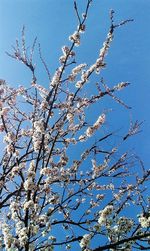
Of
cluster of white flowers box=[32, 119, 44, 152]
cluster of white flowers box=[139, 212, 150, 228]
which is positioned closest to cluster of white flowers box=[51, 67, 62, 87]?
cluster of white flowers box=[32, 119, 44, 152]

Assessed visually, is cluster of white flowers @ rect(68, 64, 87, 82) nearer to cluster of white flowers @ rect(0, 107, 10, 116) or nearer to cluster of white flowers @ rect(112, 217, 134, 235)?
cluster of white flowers @ rect(0, 107, 10, 116)

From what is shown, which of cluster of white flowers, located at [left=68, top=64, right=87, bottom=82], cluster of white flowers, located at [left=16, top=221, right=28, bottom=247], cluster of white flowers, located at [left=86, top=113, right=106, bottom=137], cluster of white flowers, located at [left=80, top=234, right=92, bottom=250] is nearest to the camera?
cluster of white flowers, located at [left=16, top=221, right=28, bottom=247]

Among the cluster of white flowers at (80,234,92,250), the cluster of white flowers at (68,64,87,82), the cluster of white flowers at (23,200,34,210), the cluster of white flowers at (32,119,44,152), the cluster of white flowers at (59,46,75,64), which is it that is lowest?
the cluster of white flowers at (80,234,92,250)

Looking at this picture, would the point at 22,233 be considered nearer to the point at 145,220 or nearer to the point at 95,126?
the point at 145,220

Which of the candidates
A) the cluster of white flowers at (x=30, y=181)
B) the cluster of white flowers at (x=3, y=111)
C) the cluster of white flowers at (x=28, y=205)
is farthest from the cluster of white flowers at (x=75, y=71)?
the cluster of white flowers at (x=28, y=205)

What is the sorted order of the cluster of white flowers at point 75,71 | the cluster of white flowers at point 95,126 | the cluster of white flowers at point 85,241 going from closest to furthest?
the cluster of white flowers at point 85,241 → the cluster of white flowers at point 75,71 → the cluster of white flowers at point 95,126

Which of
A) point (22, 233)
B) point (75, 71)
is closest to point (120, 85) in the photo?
point (75, 71)

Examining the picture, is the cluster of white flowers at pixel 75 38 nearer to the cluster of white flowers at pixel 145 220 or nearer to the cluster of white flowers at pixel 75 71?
the cluster of white flowers at pixel 75 71

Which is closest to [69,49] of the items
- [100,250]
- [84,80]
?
[84,80]

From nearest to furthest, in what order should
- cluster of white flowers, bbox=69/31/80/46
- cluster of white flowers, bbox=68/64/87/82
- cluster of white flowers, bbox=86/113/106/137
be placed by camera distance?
cluster of white flowers, bbox=69/31/80/46, cluster of white flowers, bbox=68/64/87/82, cluster of white flowers, bbox=86/113/106/137

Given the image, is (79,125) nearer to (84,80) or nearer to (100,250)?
(84,80)

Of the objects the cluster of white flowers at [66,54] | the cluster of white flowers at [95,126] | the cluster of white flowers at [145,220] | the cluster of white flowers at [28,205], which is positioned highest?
the cluster of white flowers at [66,54]

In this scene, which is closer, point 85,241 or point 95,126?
point 85,241

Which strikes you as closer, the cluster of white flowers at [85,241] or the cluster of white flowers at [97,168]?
the cluster of white flowers at [85,241]
